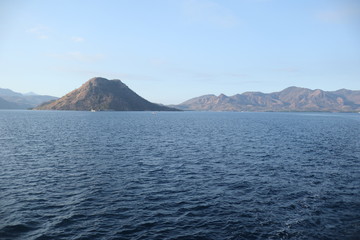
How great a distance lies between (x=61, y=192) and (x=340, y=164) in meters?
55.4

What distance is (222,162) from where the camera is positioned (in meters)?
54.3

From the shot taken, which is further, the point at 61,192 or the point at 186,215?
the point at 61,192

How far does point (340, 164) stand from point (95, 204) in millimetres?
51214

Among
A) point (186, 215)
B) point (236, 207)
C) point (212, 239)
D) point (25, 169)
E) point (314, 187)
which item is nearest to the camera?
point (212, 239)

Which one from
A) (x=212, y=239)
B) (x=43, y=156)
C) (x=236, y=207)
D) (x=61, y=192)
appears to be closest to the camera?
(x=212, y=239)

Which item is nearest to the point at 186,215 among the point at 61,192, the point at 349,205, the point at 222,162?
the point at 61,192

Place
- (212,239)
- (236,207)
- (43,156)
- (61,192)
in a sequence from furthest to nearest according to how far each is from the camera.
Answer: (43,156) → (61,192) → (236,207) → (212,239)

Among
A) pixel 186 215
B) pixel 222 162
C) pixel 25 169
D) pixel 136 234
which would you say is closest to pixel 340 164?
pixel 222 162

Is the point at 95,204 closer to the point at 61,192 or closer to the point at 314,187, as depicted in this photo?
the point at 61,192

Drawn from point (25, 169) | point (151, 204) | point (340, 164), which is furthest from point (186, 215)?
point (340, 164)

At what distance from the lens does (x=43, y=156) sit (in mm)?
56531

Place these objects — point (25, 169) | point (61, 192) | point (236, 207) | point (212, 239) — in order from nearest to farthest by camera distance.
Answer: point (212, 239) → point (236, 207) → point (61, 192) → point (25, 169)

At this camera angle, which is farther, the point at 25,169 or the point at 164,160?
the point at 164,160

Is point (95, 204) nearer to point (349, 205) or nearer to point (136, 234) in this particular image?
point (136, 234)
